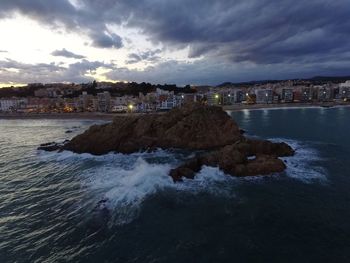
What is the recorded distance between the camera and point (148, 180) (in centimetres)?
2733

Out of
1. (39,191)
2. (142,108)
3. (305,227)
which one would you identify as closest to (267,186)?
(305,227)

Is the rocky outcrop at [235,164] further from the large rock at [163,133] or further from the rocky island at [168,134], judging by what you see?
the large rock at [163,133]

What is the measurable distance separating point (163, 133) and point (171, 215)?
25734 mm

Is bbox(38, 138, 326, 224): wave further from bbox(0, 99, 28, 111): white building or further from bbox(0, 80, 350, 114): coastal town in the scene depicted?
bbox(0, 99, 28, 111): white building

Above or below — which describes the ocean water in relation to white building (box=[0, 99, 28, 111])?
below

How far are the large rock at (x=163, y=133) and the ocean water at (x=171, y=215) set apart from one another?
899 centimetres

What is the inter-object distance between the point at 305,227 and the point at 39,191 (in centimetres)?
2273

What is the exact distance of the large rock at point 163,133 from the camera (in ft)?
140

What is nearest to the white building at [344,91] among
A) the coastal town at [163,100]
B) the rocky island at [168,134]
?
the coastal town at [163,100]

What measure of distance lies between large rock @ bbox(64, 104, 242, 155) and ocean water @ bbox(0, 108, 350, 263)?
899cm

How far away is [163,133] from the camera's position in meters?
45.4

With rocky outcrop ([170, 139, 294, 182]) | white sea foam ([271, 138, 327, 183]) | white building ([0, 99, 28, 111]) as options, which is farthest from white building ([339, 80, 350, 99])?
white building ([0, 99, 28, 111])

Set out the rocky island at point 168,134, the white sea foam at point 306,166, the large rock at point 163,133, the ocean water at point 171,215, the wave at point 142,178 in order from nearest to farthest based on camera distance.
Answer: the ocean water at point 171,215
the wave at point 142,178
the white sea foam at point 306,166
the rocky island at point 168,134
the large rock at point 163,133

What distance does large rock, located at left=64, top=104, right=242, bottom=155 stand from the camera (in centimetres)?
4253
